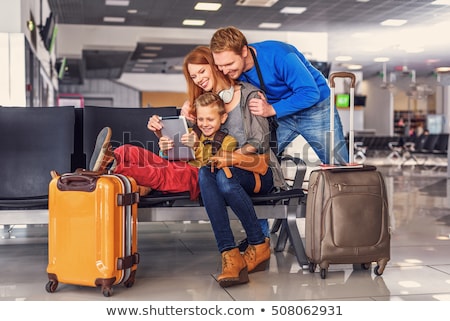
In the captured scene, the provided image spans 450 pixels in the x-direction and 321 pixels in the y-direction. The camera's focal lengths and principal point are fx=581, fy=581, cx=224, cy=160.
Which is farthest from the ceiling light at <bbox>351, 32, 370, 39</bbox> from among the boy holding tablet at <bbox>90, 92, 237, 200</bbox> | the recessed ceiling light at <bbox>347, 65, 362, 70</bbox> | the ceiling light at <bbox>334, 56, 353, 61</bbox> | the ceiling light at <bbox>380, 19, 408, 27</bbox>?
the boy holding tablet at <bbox>90, 92, 237, 200</bbox>

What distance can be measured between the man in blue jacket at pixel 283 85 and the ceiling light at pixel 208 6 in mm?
8412

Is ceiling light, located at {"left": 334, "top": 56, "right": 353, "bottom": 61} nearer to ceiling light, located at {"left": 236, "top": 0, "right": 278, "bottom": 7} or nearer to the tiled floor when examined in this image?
ceiling light, located at {"left": 236, "top": 0, "right": 278, "bottom": 7}

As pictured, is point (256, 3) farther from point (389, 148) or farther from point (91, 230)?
point (389, 148)

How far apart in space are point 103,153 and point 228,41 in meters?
0.75

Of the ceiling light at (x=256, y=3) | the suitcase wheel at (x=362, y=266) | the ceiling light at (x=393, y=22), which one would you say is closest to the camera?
the suitcase wheel at (x=362, y=266)

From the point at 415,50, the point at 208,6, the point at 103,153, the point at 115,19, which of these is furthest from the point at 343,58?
the point at 103,153

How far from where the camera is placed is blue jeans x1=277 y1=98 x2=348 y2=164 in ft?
9.82

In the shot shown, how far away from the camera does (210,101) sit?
8.54 feet

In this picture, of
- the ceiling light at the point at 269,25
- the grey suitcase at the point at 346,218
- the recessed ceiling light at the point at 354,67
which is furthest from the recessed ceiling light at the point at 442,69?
the grey suitcase at the point at 346,218

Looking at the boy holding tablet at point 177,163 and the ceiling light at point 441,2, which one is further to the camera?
the ceiling light at point 441,2

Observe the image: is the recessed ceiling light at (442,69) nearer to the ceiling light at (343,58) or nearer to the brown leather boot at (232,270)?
the ceiling light at (343,58)

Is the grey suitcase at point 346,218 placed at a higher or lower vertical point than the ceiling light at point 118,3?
lower

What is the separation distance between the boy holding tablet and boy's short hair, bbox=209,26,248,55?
213 mm

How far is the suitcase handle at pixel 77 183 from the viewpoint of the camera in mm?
2258
